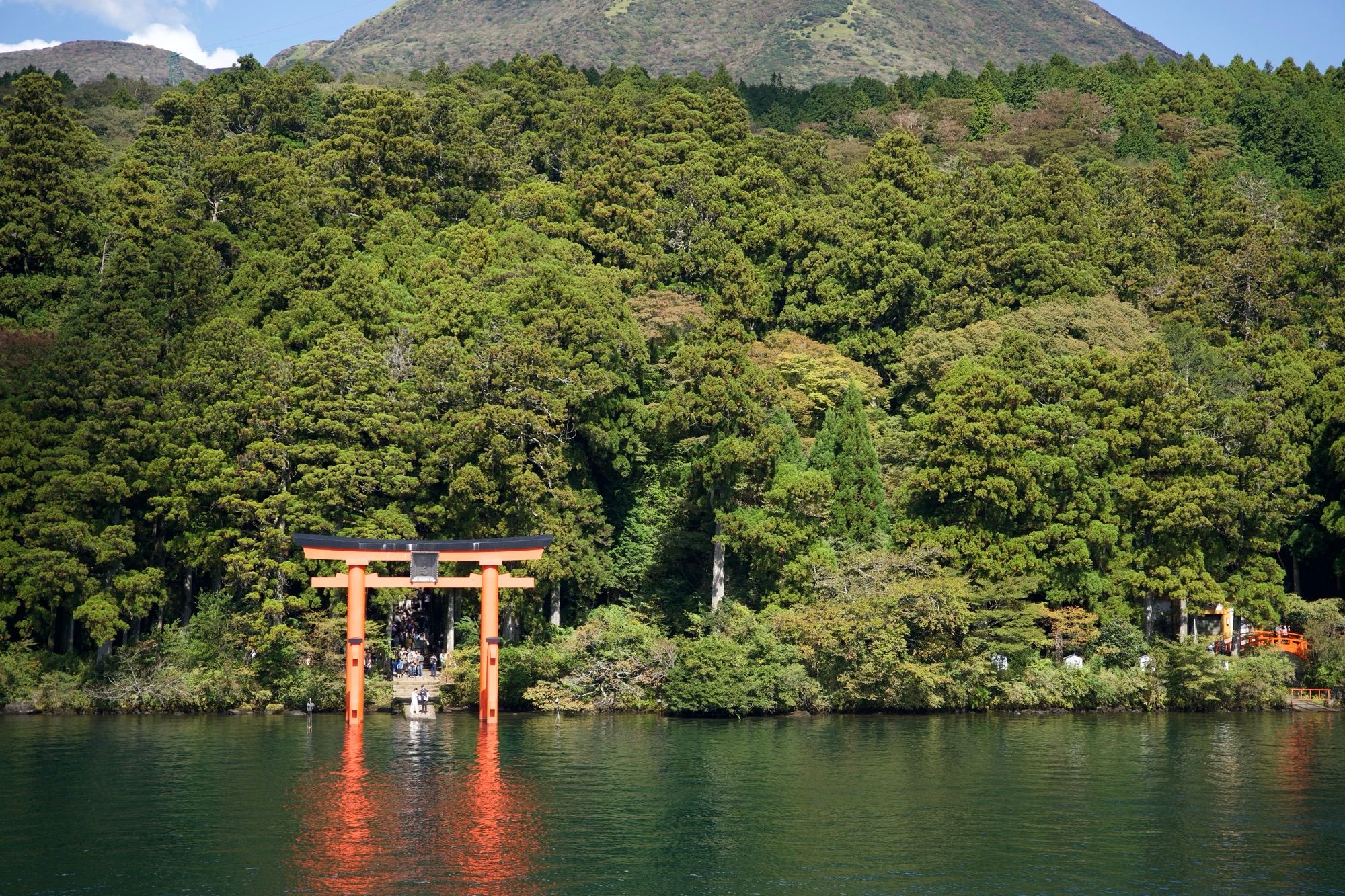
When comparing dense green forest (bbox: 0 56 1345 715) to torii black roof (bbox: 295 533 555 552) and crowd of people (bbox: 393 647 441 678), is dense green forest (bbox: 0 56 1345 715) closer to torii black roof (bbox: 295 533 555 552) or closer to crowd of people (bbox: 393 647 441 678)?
crowd of people (bbox: 393 647 441 678)

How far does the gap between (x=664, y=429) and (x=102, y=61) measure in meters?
119

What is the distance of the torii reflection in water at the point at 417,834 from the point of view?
21359 mm

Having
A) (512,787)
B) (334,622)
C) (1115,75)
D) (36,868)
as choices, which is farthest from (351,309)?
(1115,75)

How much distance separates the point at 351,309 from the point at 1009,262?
27.3m

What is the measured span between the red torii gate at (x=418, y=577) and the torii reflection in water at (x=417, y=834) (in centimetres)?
843

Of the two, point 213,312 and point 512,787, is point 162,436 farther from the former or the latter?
point 512,787

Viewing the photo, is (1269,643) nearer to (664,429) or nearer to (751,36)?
(664,429)

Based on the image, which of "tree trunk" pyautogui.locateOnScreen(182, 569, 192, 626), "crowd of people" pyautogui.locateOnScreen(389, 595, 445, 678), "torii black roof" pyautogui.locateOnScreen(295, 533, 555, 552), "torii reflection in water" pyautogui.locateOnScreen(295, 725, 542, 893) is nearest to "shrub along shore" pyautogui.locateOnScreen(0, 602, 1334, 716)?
"crowd of people" pyautogui.locateOnScreen(389, 595, 445, 678)

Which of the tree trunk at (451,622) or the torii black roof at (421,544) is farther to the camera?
the tree trunk at (451,622)

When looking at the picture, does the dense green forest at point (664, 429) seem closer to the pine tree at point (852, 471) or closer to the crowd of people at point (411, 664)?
the pine tree at point (852, 471)

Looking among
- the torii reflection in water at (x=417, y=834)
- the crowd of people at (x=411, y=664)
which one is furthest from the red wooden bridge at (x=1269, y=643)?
the torii reflection in water at (x=417, y=834)

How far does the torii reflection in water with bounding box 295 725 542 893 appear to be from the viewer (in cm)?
2136

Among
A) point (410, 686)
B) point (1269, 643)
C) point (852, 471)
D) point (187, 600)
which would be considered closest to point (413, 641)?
point (410, 686)

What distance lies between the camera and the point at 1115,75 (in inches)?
3812
